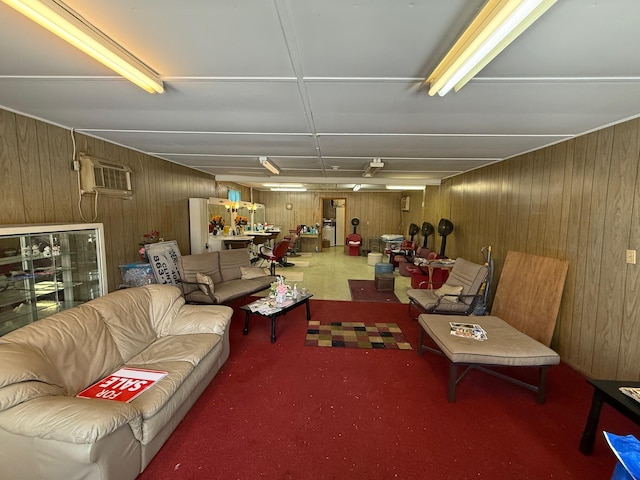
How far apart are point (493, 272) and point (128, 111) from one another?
16.0ft

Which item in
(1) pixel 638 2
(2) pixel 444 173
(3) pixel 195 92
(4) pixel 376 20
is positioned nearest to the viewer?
(1) pixel 638 2

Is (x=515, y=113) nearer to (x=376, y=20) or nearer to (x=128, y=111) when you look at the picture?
(x=376, y=20)

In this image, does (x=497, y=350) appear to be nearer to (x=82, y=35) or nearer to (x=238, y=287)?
(x=238, y=287)

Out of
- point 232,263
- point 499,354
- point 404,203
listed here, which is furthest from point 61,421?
point 404,203

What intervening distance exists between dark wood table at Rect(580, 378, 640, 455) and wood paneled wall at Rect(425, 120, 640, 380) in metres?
0.82

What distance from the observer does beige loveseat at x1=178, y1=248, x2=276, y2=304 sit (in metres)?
3.64

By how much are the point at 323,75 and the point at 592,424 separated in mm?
2751

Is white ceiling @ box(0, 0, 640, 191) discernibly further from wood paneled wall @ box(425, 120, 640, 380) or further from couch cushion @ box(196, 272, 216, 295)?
couch cushion @ box(196, 272, 216, 295)

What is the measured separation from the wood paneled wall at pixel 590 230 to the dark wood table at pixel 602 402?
2.69ft

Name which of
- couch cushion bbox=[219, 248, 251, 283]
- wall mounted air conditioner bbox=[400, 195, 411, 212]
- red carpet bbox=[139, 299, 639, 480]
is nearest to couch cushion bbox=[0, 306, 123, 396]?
red carpet bbox=[139, 299, 639, 480]

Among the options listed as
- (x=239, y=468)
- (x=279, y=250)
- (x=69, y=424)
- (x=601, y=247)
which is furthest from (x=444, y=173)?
(x=69, y=424)

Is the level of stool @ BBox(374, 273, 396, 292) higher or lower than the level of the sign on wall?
lower

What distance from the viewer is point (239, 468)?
1.63m

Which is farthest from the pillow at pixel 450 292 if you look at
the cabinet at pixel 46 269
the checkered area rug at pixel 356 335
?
the cabinet at pixel 46 269
